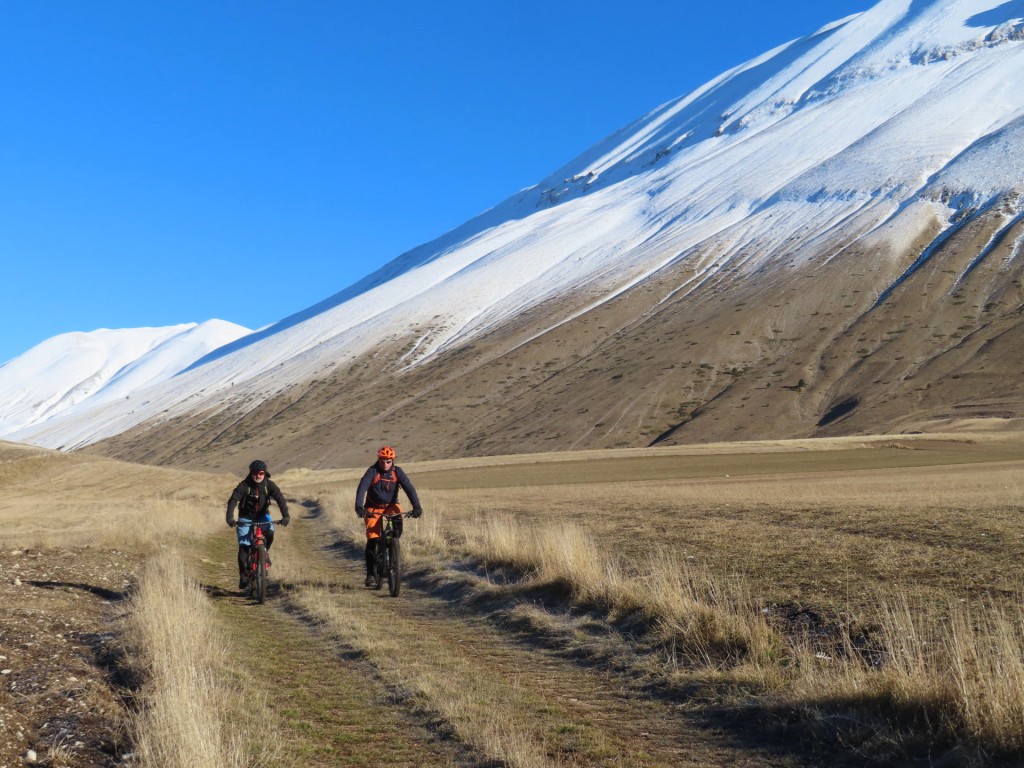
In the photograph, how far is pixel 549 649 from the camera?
431 inches

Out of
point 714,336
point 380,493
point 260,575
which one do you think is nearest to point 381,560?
point 380,493

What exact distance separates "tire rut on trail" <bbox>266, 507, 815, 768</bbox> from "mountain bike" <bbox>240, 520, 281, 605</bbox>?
3.05 ft

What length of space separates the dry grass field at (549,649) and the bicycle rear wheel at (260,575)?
1.27 ft

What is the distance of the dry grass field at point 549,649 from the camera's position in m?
6.97

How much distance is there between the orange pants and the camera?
50.3ft

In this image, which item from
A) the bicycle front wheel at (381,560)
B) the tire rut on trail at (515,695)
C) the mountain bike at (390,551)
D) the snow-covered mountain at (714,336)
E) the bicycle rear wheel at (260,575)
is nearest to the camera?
the tire rut on trail at (515,695)

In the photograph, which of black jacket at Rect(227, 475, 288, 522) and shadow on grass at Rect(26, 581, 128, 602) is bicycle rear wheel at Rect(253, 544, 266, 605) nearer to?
black jacket at Rect(227, 475, 288, 522)

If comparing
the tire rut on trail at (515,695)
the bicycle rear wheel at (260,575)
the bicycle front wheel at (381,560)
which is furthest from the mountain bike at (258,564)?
→ the bicycle front wheel at (381,560)

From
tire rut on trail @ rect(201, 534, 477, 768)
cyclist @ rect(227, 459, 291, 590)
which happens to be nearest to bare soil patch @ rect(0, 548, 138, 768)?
tire rut on trail @ rect(201, 534, 477, 768)

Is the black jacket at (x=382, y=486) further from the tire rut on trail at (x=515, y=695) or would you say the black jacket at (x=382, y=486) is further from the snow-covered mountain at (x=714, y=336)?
the snow-covered mountain at (x=714, y=336)

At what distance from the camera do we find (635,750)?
724 cm

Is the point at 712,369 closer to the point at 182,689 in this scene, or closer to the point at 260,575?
the point at 260,575

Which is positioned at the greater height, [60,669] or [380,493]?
[380,493]

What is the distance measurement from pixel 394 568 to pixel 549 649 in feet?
16.7
